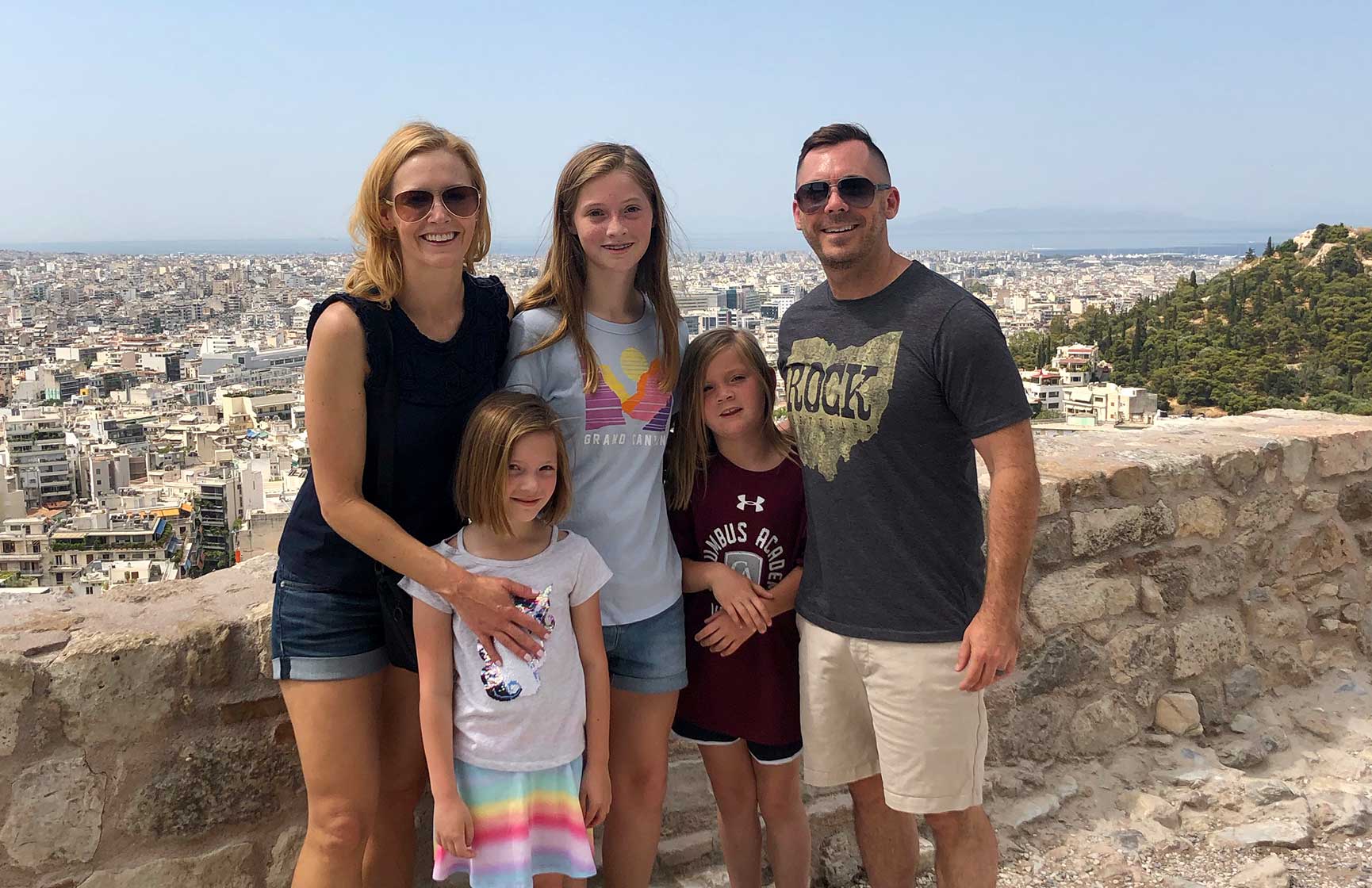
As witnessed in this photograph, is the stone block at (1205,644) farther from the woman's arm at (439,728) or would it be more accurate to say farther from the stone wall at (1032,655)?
the woman's arm at (439,728)

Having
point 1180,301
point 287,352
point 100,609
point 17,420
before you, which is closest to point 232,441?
point 17,420

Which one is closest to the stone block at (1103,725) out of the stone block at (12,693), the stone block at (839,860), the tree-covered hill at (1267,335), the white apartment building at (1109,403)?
the stone block at (839,860)

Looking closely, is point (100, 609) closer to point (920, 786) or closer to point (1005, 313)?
point (920, 786)

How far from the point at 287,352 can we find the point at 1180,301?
5189 centimetres

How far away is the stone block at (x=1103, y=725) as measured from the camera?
254 centimetres

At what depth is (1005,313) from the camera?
4862cm

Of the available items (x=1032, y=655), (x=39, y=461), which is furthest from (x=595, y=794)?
(x=39, y=461)

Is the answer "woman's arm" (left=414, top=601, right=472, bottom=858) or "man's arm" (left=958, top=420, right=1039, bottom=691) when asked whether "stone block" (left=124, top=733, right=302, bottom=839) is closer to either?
"woman's arm" (left=414, top=601, right=472, bottom=858)

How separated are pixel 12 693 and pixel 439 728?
0.66m

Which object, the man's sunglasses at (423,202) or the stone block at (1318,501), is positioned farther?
the stone block at (1318,501)

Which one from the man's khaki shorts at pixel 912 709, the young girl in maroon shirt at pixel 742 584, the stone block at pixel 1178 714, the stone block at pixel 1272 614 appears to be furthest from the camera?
the stone block at pixel 1272 614

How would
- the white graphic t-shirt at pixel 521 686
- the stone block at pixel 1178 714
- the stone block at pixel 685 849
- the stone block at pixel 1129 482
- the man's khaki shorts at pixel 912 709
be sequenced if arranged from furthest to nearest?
the stone block at pixel 1178 714
the stone block at pixel 1129 482
the stone block at pixel 685 849
the man's khaki shorts at pixel 912 709
the white graphic t-shirt at pixel 521 686

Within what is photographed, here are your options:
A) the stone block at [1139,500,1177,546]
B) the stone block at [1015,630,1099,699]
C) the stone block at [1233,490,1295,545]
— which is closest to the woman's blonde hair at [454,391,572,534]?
the stone block at [1015,630,1099,699]

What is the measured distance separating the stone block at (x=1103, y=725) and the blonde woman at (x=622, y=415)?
4.27 feet
